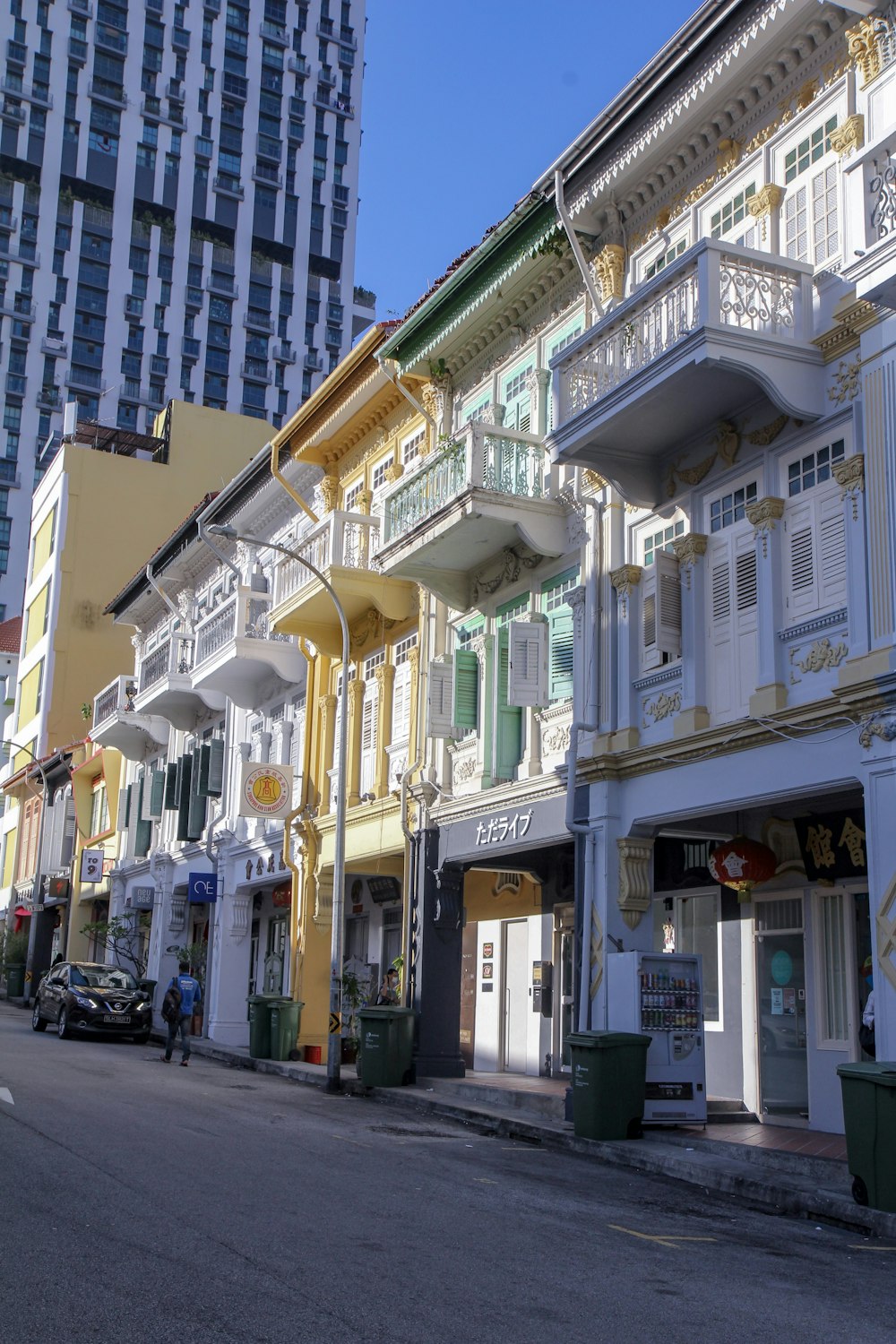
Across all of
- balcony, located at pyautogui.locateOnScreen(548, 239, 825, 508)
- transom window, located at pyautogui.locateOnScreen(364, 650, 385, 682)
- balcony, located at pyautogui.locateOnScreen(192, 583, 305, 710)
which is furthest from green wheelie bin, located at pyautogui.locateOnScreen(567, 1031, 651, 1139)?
balcony, located at pyautogui.locateOnScreen(192, 583, 305, 710)

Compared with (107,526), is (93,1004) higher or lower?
lower

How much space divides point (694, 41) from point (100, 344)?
76.5m

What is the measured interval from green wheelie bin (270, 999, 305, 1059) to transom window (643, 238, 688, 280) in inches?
564

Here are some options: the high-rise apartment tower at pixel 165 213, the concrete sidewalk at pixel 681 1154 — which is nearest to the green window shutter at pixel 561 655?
the concrete sidewalk at pixel 681 1154

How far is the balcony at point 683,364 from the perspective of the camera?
45.6ft

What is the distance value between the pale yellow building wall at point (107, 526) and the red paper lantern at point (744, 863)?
127 ft

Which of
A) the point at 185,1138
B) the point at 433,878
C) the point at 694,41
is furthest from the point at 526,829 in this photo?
the point at 694,41

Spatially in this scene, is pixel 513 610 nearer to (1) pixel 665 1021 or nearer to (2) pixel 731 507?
Answer: (2) pixel 731 507

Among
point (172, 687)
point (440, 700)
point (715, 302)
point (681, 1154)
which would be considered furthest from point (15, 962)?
point (715, 302)

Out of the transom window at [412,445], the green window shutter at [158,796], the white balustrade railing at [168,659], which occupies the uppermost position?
the transom window at [412,445]

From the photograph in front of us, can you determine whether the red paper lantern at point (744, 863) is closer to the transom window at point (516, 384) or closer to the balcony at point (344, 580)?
the transom window at point (516, 384)

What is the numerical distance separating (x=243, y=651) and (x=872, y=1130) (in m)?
19.2

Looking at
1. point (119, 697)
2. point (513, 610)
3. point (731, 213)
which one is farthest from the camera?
point (119, 697)

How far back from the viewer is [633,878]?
16578 millimetres
